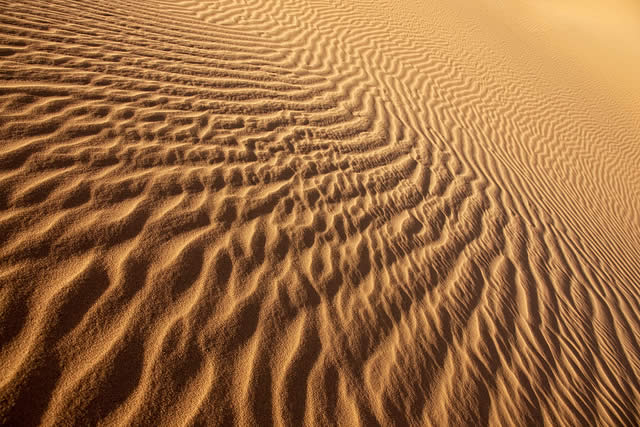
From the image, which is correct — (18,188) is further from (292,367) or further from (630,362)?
(630,362)

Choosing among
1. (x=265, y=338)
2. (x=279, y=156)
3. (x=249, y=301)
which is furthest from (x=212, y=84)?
(x=265, y=338)

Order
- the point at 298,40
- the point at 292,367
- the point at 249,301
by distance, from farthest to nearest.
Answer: the point at 298,40 < the point at 249,301 < the point at 292,367

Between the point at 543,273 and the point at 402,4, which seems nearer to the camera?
the point at 543,273

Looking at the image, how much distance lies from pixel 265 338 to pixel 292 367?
0.23m

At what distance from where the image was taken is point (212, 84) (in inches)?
154

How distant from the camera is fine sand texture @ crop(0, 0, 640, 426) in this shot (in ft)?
5.83

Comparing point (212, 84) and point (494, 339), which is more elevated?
point (212, 84)

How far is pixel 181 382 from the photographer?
1735 mm

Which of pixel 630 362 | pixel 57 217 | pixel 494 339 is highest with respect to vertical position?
pixel 57 217

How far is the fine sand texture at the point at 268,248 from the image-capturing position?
1.78 m

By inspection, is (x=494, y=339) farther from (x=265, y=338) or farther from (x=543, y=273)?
(x=265, y=338)

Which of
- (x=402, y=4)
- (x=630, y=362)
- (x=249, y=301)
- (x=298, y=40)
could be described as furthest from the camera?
(x=402, y=4)

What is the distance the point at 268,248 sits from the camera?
2539 millimetres

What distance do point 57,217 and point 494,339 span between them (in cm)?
330
